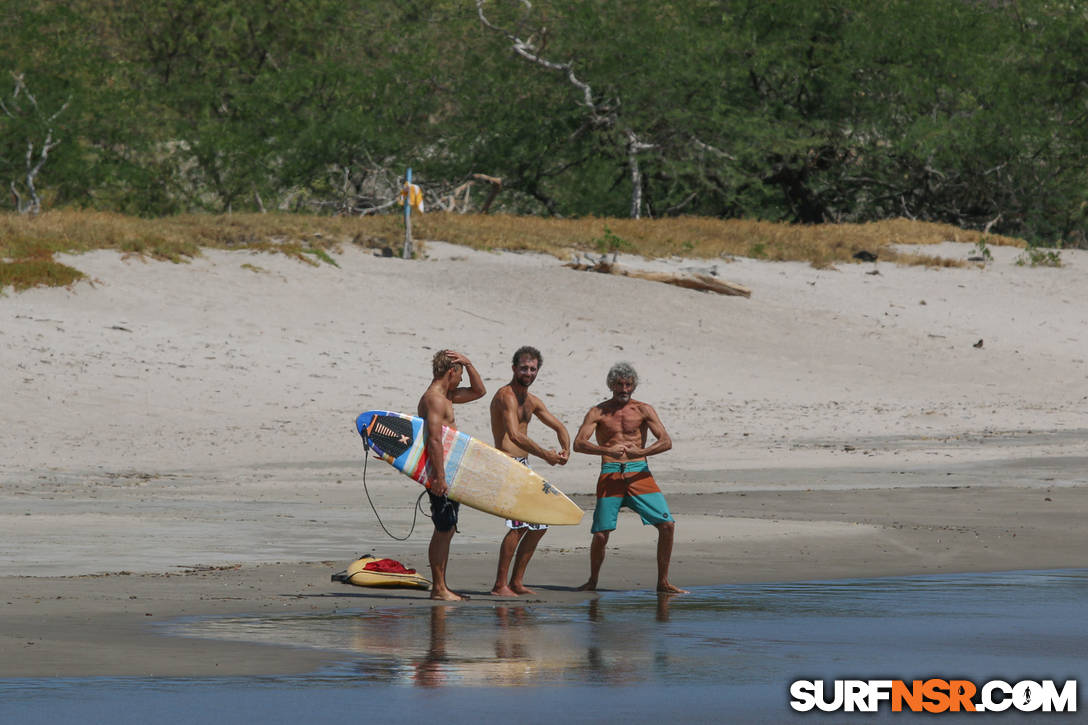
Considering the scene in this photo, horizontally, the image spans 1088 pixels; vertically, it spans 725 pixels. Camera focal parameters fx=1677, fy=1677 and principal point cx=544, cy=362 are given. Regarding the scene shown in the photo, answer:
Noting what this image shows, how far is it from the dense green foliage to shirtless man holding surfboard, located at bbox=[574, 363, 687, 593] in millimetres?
32819

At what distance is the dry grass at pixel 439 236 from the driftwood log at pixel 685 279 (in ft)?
6.65

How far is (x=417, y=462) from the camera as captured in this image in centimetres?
1041

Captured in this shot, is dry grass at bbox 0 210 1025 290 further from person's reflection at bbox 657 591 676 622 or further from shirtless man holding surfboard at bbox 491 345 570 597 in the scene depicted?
person's reflection at bbox 657 591 676 622

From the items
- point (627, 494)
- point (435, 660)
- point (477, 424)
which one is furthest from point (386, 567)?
point (477, 424)

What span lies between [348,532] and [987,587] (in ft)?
16.5

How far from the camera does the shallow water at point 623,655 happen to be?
648 cm

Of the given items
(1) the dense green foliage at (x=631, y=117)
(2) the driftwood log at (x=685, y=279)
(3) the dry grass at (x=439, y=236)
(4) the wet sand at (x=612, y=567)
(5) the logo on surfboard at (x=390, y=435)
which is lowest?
(4) the wet sand at (x=612, y=567)

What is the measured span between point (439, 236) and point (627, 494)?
921 inches

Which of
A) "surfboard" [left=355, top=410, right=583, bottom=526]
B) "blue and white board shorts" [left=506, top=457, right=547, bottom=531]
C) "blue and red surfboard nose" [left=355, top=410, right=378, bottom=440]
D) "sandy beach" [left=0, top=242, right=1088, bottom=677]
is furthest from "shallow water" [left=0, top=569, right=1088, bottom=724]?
"blue and red surfboard nose" [left=355, top=410, right=378, bottom=440]

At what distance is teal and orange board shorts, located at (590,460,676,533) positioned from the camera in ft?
33.7

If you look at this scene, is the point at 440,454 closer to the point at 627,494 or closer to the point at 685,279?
the point at 627,494

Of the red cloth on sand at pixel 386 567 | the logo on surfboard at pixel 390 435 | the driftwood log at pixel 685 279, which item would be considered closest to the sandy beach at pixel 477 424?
the red cloth on sand at pixel 386 567

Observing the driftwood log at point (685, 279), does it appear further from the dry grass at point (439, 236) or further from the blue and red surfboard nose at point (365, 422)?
the blue and red surfboard nose at point (365, 422)

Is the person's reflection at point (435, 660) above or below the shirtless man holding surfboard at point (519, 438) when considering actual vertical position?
below
